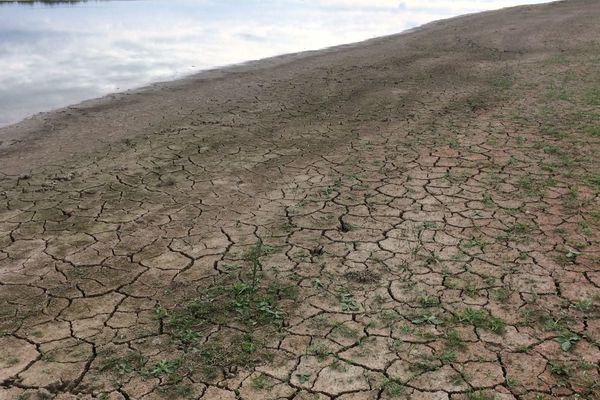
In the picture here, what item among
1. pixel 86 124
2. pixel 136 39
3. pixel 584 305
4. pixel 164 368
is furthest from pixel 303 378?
pixel 136 39

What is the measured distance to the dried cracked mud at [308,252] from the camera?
3209mm

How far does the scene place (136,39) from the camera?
17953 millimetres

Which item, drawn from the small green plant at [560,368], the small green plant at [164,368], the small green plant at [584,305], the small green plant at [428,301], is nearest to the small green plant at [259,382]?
the small green plant at [164,368]

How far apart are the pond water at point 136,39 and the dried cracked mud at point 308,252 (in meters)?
2.75

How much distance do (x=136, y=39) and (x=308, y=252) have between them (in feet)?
51.1

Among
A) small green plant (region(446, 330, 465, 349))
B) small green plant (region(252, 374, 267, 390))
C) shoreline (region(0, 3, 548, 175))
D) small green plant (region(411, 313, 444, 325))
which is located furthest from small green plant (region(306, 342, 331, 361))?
shoreline (region(0, 3, 548, 175))

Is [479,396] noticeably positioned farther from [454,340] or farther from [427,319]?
[427,319]

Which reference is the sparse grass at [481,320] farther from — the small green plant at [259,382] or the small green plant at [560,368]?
the small green plant at [259,382]

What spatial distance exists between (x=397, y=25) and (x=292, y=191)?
17620 mm

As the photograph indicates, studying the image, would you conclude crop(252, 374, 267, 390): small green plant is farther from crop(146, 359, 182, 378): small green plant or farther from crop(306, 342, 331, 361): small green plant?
crop(146, 359, 182, 378): small green plant

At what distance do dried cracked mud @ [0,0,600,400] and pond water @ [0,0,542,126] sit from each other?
2746 millimetres

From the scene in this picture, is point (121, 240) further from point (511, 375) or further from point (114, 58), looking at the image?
point (114, 58)

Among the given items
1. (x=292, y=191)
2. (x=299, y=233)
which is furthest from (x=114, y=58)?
(x=299, y=233)

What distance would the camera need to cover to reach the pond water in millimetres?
11633
